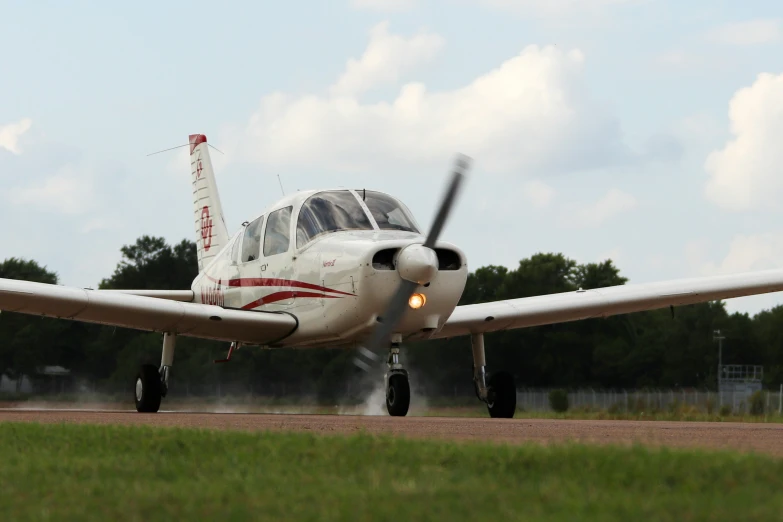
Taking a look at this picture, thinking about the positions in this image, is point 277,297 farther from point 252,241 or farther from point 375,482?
point 375,482

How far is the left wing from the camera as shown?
18141 millimetres

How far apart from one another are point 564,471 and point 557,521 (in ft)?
5.51

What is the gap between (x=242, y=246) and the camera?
62.9ft

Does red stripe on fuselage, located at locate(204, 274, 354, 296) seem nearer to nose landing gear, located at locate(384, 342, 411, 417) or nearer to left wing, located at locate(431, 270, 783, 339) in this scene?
nose landing gear, located at locate(384, 342, 411, 417)

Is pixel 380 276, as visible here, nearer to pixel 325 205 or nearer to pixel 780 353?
pixel 325 205

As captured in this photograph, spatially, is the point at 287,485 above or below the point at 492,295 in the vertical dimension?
below

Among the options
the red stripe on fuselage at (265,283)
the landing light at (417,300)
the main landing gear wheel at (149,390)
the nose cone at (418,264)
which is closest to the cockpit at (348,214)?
the red stripe on fuselage at (265,283)

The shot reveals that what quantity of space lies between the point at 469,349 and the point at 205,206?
25.8 metres

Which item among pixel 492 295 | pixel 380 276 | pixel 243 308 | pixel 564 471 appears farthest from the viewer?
pixel 492 295

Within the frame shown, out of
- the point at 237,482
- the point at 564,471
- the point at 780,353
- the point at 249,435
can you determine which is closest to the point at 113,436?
the point at 249,435

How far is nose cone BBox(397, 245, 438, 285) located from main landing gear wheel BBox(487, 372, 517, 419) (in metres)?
4.08

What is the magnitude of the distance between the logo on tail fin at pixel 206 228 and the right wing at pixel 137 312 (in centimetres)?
610

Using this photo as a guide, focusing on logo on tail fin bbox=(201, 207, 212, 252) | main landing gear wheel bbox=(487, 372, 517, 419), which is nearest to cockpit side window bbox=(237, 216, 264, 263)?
main landing gear wheel bbox=(487, 372, 517, 419)

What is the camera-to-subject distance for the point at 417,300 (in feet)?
48.7
